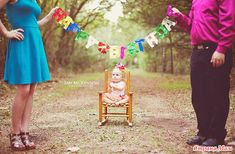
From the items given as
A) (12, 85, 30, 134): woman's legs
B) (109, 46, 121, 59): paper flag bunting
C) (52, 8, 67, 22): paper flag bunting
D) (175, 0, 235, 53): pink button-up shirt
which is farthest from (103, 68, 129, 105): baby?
(175, 0, 235, 53): pink button-up shirt

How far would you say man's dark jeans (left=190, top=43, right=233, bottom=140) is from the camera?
446 centimetres

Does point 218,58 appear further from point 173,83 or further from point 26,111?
point 173,83

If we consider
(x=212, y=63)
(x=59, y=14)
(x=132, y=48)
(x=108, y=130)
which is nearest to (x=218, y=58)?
(x=212, y=63)

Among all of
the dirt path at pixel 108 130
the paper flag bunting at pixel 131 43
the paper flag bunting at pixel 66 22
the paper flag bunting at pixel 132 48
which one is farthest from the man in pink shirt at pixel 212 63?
the paper flag bunting at pixel 66 22

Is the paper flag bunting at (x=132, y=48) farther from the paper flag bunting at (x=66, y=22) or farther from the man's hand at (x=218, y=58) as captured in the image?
the man's hand at (x=218, y=58)

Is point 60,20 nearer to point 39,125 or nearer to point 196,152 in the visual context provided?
point 39,125

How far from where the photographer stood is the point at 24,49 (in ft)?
15.0

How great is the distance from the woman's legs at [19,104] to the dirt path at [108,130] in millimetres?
293

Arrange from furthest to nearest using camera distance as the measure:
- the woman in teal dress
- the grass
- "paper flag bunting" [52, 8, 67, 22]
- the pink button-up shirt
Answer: the grass < "paper flag bunting" [52, 8, 67, 22] < the woman in teal dress < the pink button-up shirt

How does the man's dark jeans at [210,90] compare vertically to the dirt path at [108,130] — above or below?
above

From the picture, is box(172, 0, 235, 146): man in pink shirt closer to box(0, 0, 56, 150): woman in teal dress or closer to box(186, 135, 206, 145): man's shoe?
box(186, 135, 206, 145): man's shoe

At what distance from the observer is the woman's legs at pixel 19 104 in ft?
15.1

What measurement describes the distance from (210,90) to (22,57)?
2.15 metres

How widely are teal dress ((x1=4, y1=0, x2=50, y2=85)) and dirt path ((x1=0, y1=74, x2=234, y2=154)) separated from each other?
2.81 ft
